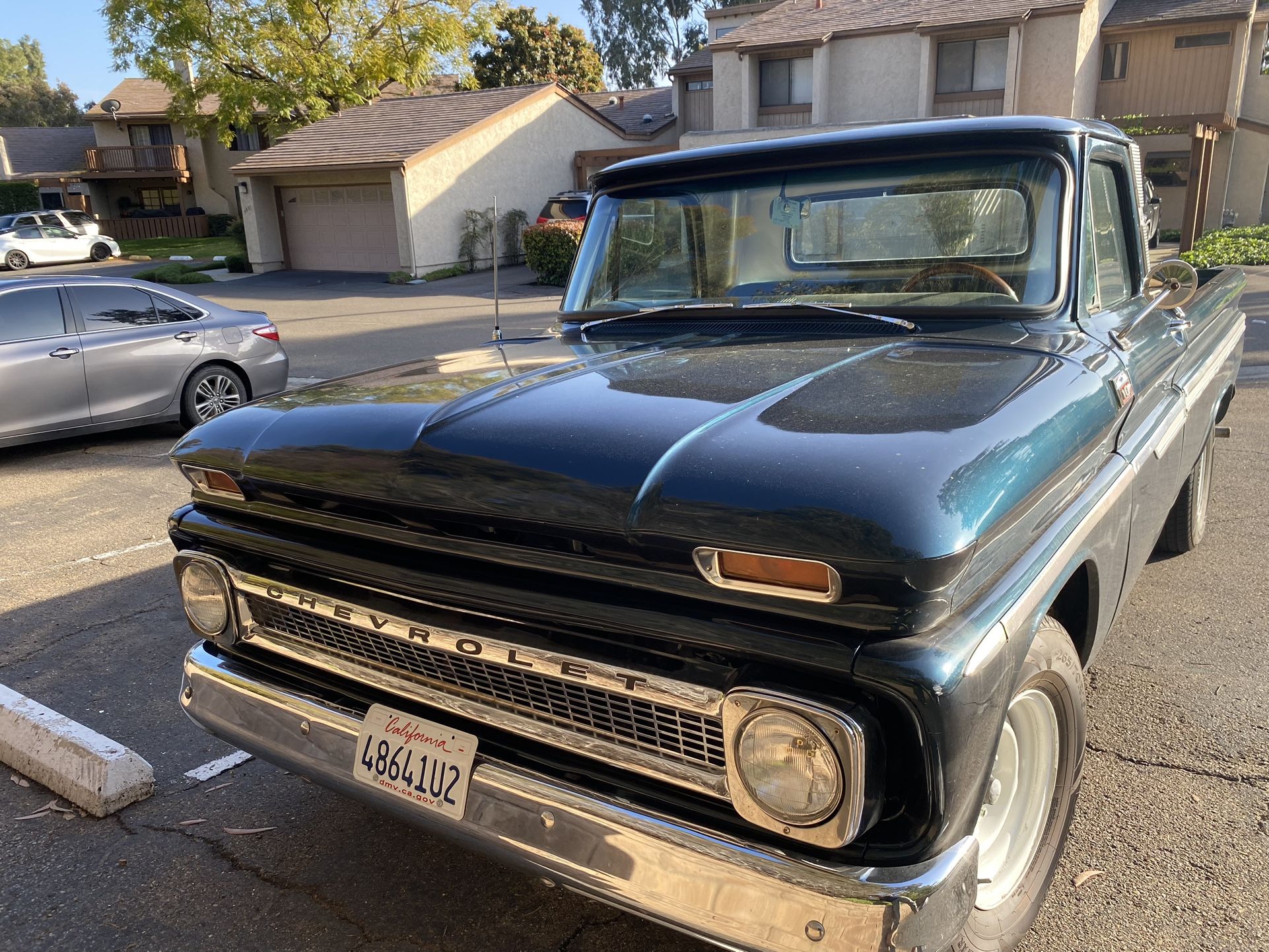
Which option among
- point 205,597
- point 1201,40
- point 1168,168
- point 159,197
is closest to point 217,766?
point 205,597

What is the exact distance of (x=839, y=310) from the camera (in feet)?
9.92

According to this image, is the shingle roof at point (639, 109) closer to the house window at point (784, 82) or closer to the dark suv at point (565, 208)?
the house window at point (784, 82)

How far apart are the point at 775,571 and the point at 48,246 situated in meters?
34.4

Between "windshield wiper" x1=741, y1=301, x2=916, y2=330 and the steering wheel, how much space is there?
190 millimetres

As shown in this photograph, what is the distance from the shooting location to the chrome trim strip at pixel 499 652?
5.78 feet

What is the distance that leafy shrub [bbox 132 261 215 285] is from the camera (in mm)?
24203

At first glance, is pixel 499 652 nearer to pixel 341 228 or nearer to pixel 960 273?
pixel 960 273

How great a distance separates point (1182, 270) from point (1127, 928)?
250cm

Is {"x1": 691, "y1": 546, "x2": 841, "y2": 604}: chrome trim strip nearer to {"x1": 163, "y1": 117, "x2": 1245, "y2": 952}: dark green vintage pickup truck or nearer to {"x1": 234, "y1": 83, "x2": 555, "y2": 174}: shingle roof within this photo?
{"x1": 163, "y1": 117, "x2": 1245, "y2": 952}: dark green vintage pickup truck

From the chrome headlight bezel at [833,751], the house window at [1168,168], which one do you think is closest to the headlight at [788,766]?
the chrome headlight bezel at [833,751]

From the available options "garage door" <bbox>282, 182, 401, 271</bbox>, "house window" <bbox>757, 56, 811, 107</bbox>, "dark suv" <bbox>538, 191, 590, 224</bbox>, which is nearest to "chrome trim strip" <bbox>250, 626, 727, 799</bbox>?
"dark suv" <bbox>538, 191, 590, 224</bbox>

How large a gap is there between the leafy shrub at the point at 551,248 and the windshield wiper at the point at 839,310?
1684 centimetres

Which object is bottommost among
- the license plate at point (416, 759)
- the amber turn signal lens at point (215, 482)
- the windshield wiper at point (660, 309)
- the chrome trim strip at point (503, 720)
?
the license plate at point (416, 759)

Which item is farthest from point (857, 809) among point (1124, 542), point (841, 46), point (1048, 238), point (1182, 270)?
point (841, 46)
